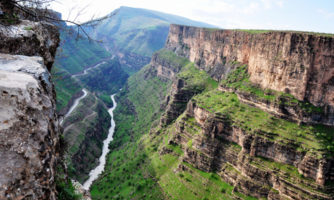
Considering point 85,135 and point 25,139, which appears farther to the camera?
point 85,135

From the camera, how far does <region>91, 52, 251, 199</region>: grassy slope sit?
42522 mm

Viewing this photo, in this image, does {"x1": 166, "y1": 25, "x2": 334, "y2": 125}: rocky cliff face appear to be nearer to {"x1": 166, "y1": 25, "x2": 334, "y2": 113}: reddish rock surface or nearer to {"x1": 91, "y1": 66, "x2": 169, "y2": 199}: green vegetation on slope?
{"x1": 166, "y1": 25, "x2": 334, "y2": 113}: reddish rock surface

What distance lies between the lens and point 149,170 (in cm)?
5322

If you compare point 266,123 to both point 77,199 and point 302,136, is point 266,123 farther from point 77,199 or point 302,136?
point 77,199

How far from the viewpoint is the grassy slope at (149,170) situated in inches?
1674

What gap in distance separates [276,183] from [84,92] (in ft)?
320

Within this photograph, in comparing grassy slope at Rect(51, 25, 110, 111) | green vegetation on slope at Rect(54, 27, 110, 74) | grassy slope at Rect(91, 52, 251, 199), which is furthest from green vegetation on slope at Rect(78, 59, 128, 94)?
grassy slope at Rect(91, 52, 251, 199)

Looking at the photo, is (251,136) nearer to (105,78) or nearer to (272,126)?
(272,126)

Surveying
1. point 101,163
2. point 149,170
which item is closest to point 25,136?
point 149,170

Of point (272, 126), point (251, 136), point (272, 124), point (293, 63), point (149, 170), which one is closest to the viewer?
point (251, 136)

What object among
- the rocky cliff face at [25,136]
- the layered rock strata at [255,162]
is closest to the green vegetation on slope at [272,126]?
the layered rock strata at [255,162]

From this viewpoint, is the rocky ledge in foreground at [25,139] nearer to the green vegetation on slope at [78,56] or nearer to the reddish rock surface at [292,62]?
the reddish rock surface at [292,62]

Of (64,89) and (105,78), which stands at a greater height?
(64,89)

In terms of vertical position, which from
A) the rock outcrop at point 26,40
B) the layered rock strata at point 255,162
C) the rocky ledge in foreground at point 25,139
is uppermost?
the rock outcrop at point 26,40
